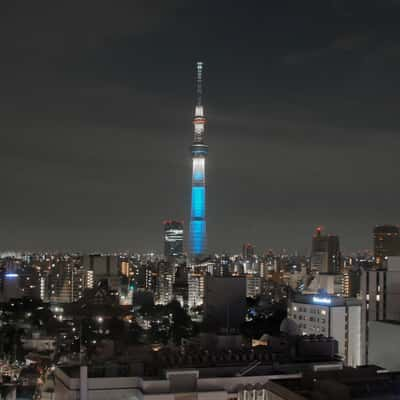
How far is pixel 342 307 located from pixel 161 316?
10966 mm

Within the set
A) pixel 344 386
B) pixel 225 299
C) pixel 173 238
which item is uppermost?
pixel 173 238

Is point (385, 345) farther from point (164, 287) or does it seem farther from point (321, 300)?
point (164, 287)

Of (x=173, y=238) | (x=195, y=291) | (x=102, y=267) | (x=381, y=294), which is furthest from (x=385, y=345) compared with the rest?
(x=173, y=238)

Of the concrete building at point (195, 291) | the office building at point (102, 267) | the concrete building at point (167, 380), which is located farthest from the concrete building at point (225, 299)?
the concrete building at point (167, 380)

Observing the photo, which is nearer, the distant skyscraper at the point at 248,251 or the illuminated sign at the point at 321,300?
the illuminated sign at the point at 321,300

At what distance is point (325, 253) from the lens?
181 feet

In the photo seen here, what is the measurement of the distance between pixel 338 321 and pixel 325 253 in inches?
1455

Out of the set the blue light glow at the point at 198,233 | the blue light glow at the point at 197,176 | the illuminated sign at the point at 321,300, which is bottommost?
the illuminated sign at the point at 321,300

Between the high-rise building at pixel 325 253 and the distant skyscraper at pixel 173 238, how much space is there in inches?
801

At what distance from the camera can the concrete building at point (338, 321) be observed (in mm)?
17844

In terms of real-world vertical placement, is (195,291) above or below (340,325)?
below

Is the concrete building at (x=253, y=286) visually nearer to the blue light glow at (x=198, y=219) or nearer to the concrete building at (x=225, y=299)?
the blue light glow at (x=198, y=219)

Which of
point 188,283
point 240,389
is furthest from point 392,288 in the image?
point 188,283

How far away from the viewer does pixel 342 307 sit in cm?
1877
